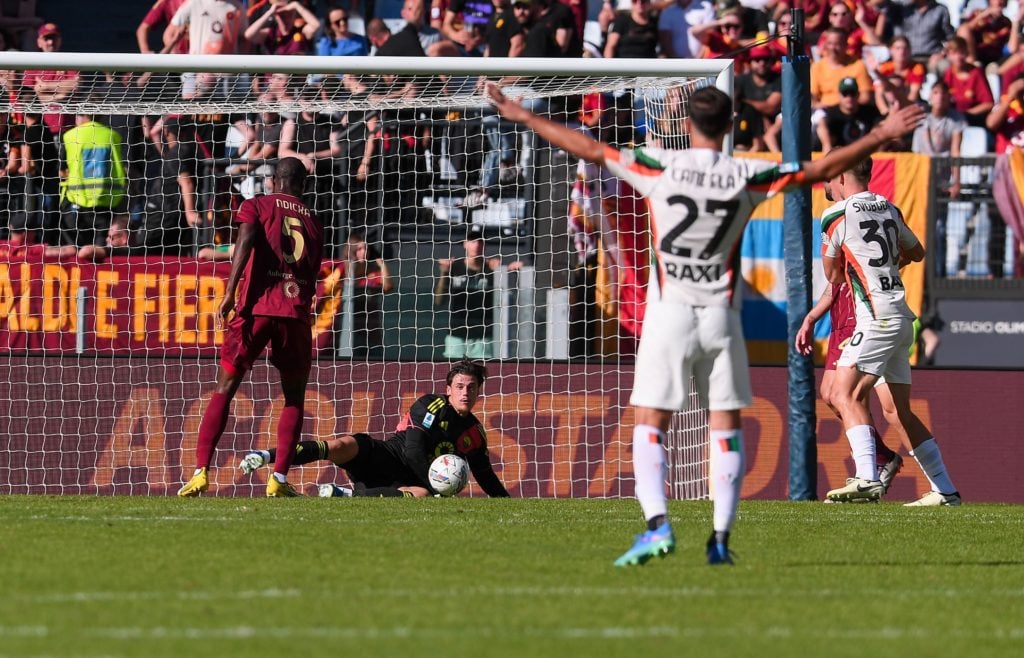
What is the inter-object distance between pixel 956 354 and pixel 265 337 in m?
7.18

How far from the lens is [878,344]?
1130 centimetres

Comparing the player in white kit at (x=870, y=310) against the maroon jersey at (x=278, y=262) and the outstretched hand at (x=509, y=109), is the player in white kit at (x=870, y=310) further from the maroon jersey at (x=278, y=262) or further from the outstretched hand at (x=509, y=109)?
the outstretched hand at (x=509, y=109)

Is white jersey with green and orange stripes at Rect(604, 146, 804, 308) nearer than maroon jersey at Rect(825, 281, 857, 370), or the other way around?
white jersey with green and orange stripes at Rect(604, 146, 804, 308)

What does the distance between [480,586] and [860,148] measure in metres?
2.53

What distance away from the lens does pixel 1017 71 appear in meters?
18.7

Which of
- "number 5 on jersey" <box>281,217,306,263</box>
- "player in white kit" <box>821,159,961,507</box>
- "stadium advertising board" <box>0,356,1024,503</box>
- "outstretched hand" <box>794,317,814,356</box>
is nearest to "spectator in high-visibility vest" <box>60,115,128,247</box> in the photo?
"stadium advertising board" <box>0,356,1024,503</box>

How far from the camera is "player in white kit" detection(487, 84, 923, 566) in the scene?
6.96m

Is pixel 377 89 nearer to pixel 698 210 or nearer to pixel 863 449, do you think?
pixel 863 449

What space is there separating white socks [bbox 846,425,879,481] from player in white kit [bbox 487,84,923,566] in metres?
4.49

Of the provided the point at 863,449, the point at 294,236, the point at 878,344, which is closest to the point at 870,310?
the point at 878,344

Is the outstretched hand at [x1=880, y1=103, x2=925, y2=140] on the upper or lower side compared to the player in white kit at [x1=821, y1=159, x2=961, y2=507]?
upper

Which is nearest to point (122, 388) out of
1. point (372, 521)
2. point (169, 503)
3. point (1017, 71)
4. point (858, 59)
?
point (169, 503)

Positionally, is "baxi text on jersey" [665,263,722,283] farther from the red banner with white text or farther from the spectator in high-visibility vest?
the spectator in high-visibility vest

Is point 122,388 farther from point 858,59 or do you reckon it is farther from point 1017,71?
point 1017,71
